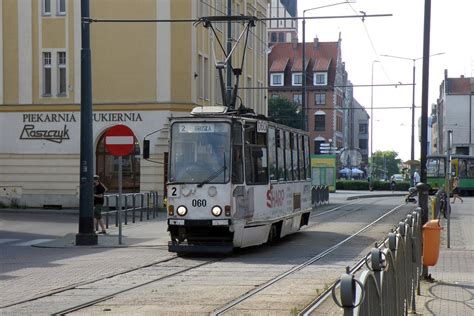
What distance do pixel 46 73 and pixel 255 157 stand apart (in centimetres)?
2172

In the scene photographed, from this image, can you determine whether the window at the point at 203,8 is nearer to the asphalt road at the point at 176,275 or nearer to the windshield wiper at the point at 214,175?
the asphalt road at the point at 176,275

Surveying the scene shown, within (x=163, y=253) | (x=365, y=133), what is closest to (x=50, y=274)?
(x=163, y=253)

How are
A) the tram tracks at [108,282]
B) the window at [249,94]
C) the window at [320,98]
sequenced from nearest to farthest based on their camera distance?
the tram tracks at [108,282] → the window at [249,94] → the window at [320,98]

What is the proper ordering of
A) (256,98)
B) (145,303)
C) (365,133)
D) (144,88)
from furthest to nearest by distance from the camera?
(365,133) < (256,98) < (144,88) < (145,303)

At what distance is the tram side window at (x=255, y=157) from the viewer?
17.8 meters

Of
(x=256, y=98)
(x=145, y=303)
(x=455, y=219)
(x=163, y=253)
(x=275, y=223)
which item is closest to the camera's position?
(x=145, y=303)

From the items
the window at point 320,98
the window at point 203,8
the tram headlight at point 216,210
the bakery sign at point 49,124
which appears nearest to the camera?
the tram headlight at point 216,210

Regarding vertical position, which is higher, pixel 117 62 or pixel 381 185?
pixel 117 62

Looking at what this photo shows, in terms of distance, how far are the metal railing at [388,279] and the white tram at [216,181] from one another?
19.8ft

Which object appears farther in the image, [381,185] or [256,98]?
[381,185]

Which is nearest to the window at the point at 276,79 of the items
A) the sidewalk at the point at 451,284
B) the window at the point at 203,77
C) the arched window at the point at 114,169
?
the window at the point at 203,77

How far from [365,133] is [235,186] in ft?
444

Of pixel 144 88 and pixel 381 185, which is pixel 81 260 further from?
pixel 381 185

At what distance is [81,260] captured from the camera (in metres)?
16.9
